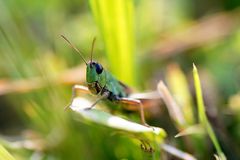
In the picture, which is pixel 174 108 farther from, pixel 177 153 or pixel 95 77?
pixel 95 77

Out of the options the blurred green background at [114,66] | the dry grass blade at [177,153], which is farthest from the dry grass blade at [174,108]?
the dry grass blade at [177,153]

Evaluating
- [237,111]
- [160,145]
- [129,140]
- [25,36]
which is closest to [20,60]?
[25,36]

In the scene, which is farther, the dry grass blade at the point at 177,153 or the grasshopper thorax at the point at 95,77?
the grasshopper thorax at the point at 95,77

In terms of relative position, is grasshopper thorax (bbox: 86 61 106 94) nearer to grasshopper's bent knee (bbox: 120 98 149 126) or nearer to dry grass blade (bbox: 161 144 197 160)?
grasshopper's bent knee (bbox: 120 98 149 126)

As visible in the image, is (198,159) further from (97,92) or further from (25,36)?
(25,36)

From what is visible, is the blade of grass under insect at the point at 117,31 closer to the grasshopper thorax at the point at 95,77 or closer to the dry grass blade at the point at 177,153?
the grasshopper thorax at the point at 95,77
